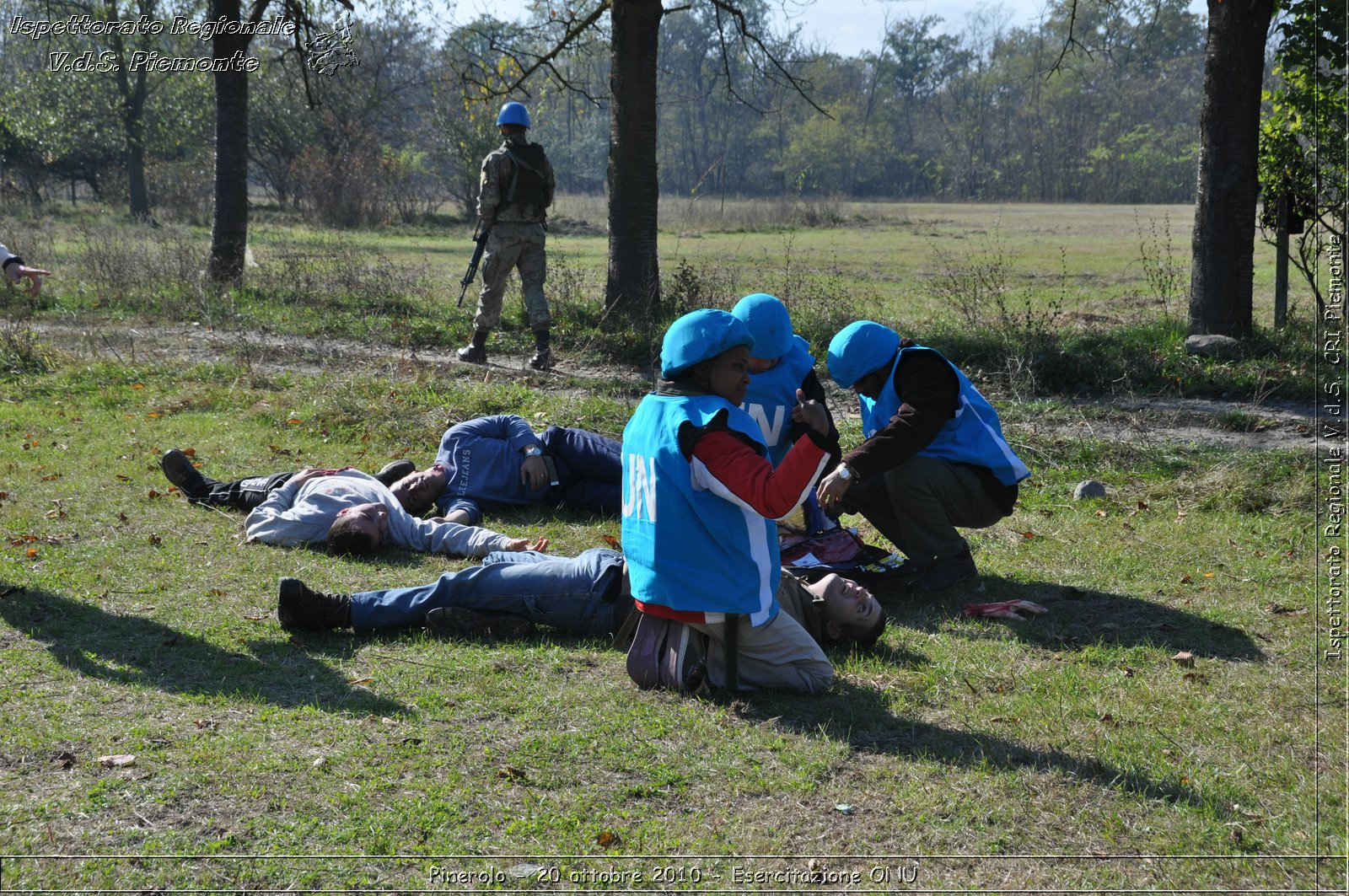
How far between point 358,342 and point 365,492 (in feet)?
24.1

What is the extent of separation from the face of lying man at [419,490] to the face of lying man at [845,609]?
2816 mm

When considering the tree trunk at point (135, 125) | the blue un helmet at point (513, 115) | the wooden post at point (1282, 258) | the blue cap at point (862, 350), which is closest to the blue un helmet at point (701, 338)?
the blue cap at point (862, 350)

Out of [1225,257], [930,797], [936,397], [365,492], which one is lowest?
[930,797]

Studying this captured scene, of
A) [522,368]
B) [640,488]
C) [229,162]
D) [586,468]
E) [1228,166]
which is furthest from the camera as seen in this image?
[229,162]

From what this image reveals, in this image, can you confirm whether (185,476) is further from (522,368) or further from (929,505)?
(522,368)

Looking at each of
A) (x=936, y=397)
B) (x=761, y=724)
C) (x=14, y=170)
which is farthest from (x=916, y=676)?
(x=14, y=170)

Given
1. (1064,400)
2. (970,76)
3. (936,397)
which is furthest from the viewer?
(970,76)

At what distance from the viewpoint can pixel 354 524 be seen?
19.0 ft

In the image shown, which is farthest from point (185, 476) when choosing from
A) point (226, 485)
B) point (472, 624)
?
point (472, 624)

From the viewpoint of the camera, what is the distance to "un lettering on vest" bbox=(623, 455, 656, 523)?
12.9 feet

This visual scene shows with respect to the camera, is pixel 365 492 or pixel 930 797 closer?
pixel 930 797

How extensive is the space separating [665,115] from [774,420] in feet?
277

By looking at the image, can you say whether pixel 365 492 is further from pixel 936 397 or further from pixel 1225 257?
pixel 1225 257

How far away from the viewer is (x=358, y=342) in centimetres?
1310
